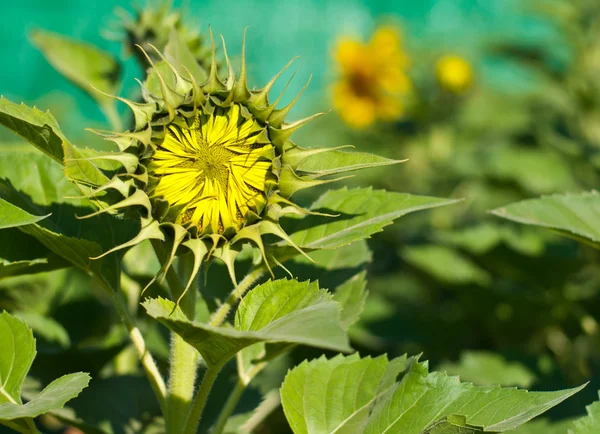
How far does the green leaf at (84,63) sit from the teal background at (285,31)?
99 cm

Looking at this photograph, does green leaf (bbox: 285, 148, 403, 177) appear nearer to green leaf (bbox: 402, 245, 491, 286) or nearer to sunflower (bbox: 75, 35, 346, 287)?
sunflower (bbox: 75, 35, 346, 287)

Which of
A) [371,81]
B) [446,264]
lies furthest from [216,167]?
[371,81]

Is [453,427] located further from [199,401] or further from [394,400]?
[199,401]

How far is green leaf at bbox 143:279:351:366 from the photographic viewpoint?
2.34 ft

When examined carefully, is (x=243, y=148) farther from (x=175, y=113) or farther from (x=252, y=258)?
(x=252, y=258)

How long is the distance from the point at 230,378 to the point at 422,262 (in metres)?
0.98

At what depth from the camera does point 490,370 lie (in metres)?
1.82

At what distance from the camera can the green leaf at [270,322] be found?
28.0 inches

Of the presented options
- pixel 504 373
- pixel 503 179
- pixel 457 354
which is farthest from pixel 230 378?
pixel 503 179

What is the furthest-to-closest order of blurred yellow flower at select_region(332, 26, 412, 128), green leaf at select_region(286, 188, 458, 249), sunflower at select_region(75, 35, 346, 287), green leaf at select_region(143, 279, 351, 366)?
blurred yellow flower at select_region(332, 26, 412, 128), green leaf at select_region(286, 188, 458, 249), sunflower at select_region(75, 35, 346, 287), green leaf at select_region(143, 279, 351, 366)

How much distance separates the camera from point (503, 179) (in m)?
2.74

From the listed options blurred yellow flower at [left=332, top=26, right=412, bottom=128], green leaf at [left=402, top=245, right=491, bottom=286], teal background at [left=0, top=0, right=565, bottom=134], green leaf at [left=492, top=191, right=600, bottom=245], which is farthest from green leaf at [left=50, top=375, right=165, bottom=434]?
blurred yellow flower at [left=332, top=26, right=412, bottom=128]

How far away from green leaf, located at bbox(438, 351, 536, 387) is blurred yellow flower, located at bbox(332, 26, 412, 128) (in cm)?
226

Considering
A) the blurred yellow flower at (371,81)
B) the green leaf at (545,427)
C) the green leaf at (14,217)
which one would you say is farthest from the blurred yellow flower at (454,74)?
the green leaf at (14,217)
